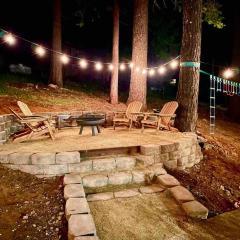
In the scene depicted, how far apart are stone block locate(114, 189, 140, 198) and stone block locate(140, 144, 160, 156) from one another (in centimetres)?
103

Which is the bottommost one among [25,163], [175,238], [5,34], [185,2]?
[175,238]

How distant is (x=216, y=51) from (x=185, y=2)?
41.2 ft

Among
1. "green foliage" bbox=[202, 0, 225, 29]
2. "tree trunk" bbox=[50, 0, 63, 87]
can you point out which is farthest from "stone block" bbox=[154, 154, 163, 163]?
"tree trunk" bbox=[50, 0, 63, 87]

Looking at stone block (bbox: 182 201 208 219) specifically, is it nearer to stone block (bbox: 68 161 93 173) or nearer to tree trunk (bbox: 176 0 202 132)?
stone block (bbox: 68 161 93 173)

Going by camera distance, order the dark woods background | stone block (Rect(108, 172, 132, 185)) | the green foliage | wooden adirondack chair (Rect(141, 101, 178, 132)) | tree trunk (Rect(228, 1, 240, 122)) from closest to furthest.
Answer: stone block (Rect(108, 172, 132, 185)), wooden adirondack chair (Rect(141, 101, 178, 132)), the green foliage, tree trunk (Rect(228, 1, 240, 122)), the dark woods background

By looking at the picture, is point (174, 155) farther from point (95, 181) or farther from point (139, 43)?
point (139, 43)

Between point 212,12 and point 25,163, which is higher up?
point 212,12

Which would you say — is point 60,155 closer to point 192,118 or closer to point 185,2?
point 192,118

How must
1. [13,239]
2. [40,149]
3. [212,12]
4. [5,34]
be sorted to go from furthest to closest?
1. [212,12]
2. [5,34]
3. [40,149]
4. [13,239]

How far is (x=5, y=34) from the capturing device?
743 centimetres

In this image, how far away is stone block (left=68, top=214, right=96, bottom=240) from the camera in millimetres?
3375

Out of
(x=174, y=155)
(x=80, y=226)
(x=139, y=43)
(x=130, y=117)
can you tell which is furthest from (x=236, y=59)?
(x=80, y=226)

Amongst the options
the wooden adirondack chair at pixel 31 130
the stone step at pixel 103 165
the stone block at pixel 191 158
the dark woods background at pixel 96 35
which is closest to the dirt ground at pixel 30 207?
the stone step at pixel 103 165

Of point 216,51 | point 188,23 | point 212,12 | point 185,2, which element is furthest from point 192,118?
point 216,51
